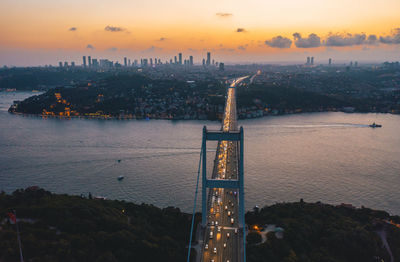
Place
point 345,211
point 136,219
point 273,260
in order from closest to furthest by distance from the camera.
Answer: point 273,260 < point 136,219 < point 345,211

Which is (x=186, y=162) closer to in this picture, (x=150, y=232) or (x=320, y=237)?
(x=150, y=232)

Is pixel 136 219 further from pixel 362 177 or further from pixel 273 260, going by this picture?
pixel 362 177

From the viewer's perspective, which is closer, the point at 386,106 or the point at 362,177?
the point at 362,177

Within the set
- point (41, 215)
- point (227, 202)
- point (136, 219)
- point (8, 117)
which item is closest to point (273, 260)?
point (227, 202)

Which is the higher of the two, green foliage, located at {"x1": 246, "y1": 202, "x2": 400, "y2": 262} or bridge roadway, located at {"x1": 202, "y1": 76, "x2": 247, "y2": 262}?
bridge roadway, located at {"x1": 202, "y1": 76, "x2": 247, "y2": 262}

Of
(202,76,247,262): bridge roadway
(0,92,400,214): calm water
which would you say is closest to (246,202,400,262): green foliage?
(202,76,247,262): bridge roadway

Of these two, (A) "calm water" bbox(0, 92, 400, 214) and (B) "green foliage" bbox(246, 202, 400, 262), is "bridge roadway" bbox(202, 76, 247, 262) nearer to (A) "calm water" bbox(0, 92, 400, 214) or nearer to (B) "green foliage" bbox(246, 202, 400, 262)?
(B) "green foliage" bbox(246, 202, 400, 262)

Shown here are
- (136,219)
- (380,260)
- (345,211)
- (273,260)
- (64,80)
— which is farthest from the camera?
(64,80)
